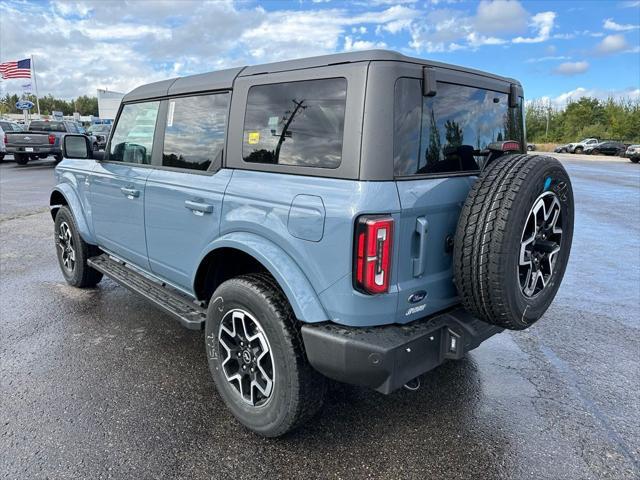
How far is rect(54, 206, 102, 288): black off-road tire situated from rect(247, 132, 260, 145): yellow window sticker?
9.10 ft

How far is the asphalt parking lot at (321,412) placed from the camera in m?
2.46

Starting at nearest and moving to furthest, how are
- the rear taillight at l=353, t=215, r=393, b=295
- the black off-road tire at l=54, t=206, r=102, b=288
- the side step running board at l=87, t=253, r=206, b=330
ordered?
the rear taillight at l=353, t=215, r=393, b=295, the side step running board at l=87, t=253, r=206, b=330, the black off-road tire at l=54, t=206, r=102, b=288

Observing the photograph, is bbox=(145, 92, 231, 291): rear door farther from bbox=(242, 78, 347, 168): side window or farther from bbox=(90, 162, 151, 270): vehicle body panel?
bbox=(242, 78, 347, 168): side window

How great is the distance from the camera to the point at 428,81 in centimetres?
230

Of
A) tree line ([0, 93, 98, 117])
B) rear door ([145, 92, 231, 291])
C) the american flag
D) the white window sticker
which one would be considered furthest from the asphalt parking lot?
tree line ([0, 93, 98, 117])

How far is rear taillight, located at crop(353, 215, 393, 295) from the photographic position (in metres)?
2.10

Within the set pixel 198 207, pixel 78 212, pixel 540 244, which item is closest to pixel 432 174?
pixel 540 244

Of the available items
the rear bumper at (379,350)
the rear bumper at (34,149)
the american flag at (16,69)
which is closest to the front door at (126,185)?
the rear bumper at (379,350)

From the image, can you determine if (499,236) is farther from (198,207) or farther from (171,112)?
(171,112)

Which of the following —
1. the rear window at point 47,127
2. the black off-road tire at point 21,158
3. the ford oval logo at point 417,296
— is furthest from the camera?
the rear window at point 47,127

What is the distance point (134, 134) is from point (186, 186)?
3.84 feet

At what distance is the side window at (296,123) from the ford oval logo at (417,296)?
29.5 inches

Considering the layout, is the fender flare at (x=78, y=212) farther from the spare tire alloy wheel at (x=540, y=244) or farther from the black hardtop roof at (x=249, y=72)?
the spare tire alloy wheel at (x=540, y=244)

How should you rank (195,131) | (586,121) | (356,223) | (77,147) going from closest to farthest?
1. (356,223)
2. (195,131)
3. (77,147)
4. (586,121)
